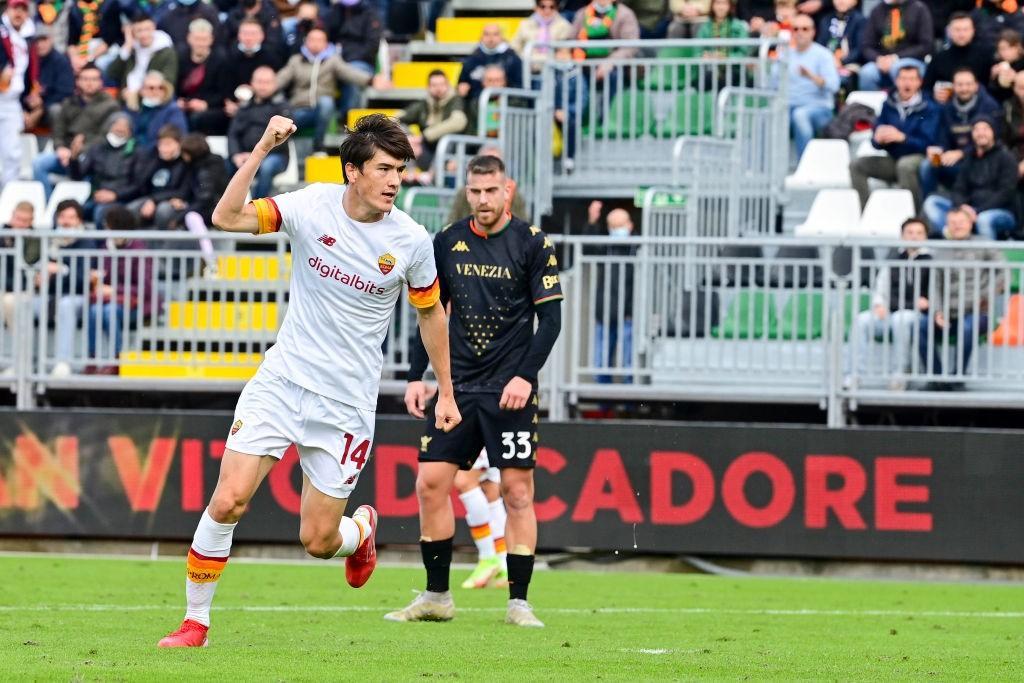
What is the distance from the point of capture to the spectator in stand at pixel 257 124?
19328 millimetres

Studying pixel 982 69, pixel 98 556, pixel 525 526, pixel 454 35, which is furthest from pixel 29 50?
pixel 525 526

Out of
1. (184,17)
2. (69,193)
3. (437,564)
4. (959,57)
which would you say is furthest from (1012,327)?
(184,17)

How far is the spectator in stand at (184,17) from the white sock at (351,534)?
13072mm

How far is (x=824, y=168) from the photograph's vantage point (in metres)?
18.3

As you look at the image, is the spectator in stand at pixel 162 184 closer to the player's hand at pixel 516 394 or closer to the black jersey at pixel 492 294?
the black jersey at pixel 492 294

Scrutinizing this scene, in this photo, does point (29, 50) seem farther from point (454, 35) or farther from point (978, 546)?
point (978, 546)

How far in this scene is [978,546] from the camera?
14078mm

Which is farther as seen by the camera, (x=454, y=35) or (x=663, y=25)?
(x=454, y=35)

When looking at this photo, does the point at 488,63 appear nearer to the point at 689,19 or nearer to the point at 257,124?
the point at 689,19

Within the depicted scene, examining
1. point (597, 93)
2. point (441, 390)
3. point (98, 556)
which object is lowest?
point (98, 556)

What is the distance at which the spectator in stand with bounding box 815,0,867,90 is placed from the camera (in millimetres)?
19234

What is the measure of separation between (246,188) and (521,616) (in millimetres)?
3026

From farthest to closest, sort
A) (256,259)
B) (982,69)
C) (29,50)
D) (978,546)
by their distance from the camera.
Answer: (29,50), (982,69), (256,259), (978,546)

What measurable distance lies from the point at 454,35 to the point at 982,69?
22.2ft
